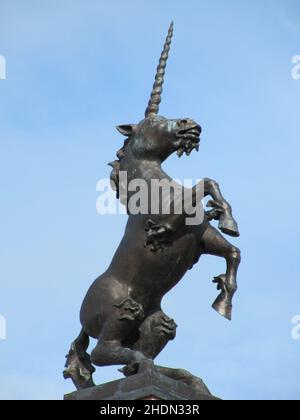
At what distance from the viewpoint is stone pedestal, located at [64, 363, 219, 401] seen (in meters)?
10.6

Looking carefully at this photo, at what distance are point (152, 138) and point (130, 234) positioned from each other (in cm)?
105

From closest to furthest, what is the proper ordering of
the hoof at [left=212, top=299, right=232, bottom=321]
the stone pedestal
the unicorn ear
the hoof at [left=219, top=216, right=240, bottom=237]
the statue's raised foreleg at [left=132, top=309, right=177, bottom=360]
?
the stone pedestal → the hoof at [left=219, top=216, right=240, bottom=237] → the hoof at [left=212, top=299, right=232, bottom=321] → the statue's raised foreleg at [left=132, top=309, right=177, bottom=360] → the unicorn ear

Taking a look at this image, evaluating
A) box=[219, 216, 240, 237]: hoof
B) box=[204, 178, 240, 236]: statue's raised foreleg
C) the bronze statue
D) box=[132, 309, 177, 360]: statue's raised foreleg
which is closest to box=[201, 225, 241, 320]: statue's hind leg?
the bronze statue

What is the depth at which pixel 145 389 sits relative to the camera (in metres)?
10.6

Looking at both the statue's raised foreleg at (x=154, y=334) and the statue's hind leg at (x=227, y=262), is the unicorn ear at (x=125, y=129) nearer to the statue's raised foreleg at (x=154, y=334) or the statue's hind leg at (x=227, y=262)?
the statue's hind leg at (x=227, y=262)

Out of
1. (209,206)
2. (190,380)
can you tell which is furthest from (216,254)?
(190,380)

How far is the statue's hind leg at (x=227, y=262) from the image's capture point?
11.5m

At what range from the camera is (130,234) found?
11.8m

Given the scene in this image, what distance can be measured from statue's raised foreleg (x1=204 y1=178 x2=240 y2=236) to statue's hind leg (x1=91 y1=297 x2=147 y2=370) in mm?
1110


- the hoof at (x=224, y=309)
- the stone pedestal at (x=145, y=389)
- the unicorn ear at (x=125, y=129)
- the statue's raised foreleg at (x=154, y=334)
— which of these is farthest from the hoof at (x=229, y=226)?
the unicorn ear at (x=125, y=129)

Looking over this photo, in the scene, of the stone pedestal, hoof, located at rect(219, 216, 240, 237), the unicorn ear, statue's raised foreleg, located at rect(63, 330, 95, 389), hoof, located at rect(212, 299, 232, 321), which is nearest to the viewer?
the stone pedestal

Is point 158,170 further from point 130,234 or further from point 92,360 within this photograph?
point 92,360

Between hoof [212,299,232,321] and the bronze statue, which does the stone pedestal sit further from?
hoof [212,299,232,321]

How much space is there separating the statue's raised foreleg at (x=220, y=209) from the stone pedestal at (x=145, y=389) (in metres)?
1.49
